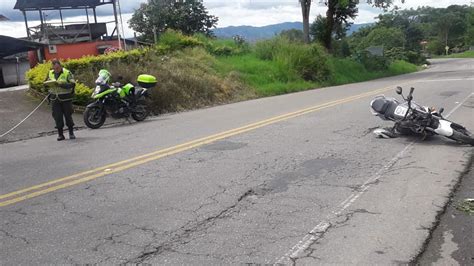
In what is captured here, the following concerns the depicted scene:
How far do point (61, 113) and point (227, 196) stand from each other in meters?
6.39

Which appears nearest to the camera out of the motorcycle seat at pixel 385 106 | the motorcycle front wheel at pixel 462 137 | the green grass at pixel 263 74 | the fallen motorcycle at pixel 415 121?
the motorcycle front wheel at pixel 462 137

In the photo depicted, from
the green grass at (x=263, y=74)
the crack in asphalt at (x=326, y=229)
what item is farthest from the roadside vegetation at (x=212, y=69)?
the crack in asphalt at (x=326, y=229)

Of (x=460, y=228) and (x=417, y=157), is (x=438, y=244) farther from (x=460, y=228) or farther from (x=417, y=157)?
(x=417, y=157)

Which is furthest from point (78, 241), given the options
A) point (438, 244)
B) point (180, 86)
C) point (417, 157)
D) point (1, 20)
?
point (1, 20)

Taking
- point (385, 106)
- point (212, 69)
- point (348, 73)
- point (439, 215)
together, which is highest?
point (212, 69)

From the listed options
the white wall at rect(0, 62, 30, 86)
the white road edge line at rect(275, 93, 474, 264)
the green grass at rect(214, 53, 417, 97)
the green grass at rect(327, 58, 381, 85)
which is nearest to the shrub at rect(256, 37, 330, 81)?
the green grass at rect(214, 53, 417, 97)

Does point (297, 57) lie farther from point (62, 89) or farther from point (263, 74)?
point (62, 89)

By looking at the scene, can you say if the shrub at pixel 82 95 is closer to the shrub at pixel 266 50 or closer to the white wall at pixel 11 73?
the shrub at pixel 266 50

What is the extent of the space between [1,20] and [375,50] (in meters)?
28.3

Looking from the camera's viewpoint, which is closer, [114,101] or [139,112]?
[114,101]

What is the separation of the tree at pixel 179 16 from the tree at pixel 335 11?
7.98 meters

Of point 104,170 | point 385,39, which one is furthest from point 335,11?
point 385,39

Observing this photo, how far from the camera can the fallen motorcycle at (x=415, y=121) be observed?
28.3ft

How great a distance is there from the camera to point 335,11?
35656mm
